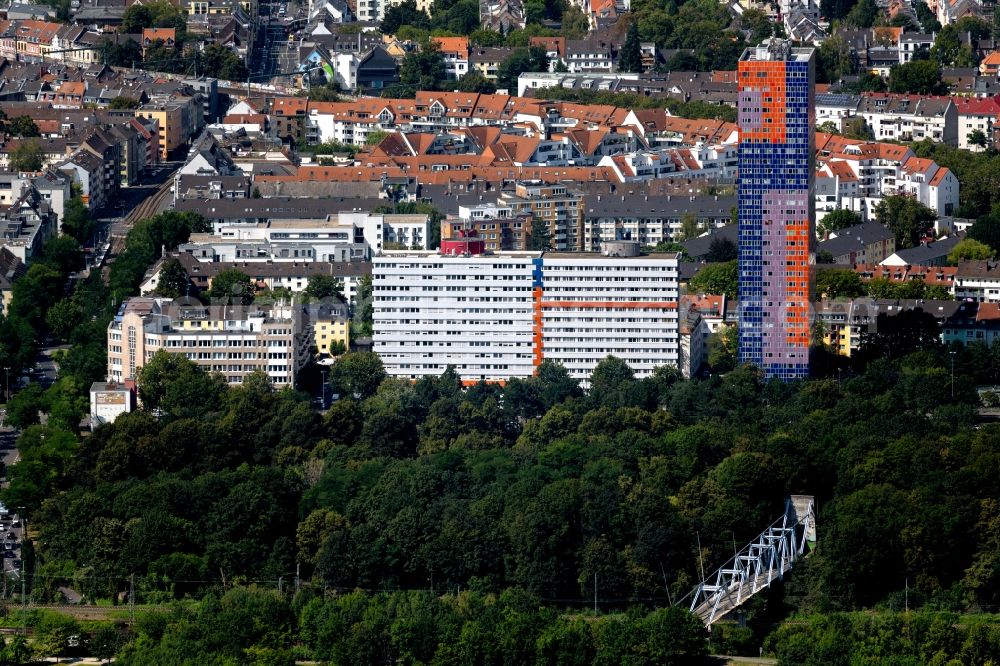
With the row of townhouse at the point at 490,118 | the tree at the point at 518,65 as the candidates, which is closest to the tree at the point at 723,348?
the row of townhouse at the point at 490,118

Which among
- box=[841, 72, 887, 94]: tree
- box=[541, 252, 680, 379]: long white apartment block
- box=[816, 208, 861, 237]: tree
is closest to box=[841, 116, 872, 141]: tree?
box=[841, 72, 887, 94]: tree

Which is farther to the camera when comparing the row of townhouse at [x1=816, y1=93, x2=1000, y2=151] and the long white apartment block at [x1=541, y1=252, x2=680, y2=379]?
the row of townhouse at [x1=816, y1=93, x2=1000, y2=151]

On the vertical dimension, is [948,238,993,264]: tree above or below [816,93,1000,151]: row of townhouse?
below

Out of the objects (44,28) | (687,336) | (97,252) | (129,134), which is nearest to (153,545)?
(687,336)

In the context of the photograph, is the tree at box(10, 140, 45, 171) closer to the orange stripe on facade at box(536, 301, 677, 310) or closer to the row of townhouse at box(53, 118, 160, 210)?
the row of townhouse at box(53, 118, 160, 210)

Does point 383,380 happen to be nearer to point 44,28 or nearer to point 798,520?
point 798,520

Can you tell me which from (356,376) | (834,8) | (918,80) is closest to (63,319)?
(356,376)
